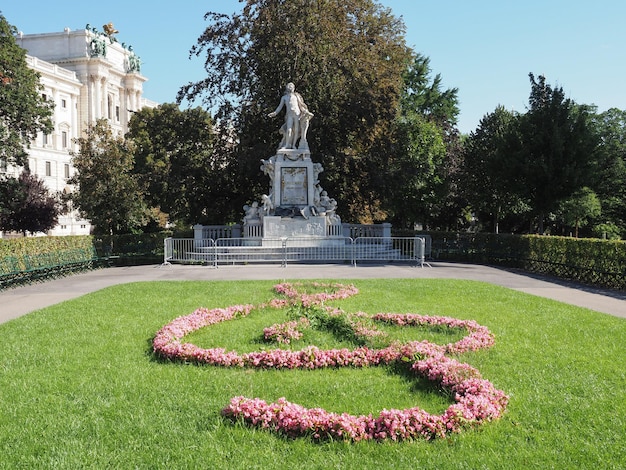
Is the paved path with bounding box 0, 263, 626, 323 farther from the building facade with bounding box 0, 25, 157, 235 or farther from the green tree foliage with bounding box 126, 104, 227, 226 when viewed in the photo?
the building facade with bounding box 0, 25, 157, 235

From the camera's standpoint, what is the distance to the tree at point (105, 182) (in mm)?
27938

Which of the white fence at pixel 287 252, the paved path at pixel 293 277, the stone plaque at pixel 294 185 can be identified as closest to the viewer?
the paved path at pixel 293 277

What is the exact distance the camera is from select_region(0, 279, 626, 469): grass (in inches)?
171

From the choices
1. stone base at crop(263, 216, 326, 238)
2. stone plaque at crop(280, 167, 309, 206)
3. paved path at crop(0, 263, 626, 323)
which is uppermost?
stone plaque at crop(280, 167, 309, 206)

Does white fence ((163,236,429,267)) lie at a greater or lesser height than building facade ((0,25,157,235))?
lesser

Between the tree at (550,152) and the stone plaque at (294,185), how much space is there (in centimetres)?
889

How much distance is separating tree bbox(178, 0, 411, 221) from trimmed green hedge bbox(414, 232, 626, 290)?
20.6ft

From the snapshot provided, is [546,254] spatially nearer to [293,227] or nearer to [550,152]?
[550,152]

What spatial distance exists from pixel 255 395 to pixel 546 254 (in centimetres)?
1711

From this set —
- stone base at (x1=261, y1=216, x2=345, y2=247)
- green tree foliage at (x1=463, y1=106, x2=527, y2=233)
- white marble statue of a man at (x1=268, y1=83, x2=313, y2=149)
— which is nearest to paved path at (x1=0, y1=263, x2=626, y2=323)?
stone base at (x1=261, y1=216, x2=345, y2=247)

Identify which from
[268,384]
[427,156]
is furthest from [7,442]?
[427,156]

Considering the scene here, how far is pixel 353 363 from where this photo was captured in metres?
6.88

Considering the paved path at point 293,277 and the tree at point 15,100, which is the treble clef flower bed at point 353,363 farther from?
the tree at point 15,100

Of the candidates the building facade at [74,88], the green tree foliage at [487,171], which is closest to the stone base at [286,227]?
the green tree foliage at [487,171]
